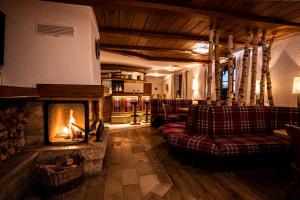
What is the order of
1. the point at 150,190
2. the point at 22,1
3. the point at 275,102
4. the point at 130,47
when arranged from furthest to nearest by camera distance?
the point at 130,47, the point at 275,102, the point at 22,1, the point at 150,190

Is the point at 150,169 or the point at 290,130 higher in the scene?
the point at 290,130

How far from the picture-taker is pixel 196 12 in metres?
2.46

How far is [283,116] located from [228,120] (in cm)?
101

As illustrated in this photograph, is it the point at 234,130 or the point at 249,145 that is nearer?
the point at 249,145

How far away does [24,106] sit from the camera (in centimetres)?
217

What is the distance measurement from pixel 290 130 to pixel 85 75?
2.54 m

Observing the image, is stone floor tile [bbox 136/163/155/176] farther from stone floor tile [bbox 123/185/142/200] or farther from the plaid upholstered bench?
the plaid upholstered bench

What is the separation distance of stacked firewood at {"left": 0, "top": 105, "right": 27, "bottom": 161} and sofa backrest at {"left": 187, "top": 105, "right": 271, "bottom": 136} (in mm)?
2652

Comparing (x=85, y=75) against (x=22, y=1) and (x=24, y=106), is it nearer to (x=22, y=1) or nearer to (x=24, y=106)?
(x=24, y=106)

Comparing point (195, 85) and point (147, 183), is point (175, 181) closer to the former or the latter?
point (147, 183)

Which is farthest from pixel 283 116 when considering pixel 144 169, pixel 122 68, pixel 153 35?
pixel 122 68

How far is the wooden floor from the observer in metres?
1.75

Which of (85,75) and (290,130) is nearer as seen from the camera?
(290,130)

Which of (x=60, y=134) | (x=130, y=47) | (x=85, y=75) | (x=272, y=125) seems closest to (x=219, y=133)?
(x=272, y=125)
